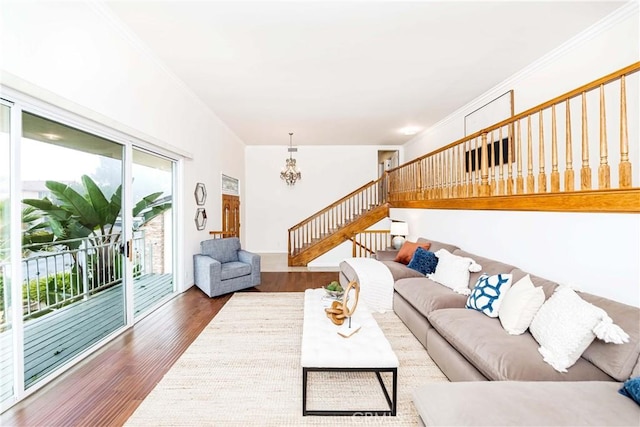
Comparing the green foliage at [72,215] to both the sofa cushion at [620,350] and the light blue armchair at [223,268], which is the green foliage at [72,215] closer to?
the light blue armchair at [223,268]

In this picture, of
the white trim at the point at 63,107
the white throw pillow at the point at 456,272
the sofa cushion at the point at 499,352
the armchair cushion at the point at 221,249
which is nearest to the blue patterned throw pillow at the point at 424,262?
the white throw pillow at the point at 456,272

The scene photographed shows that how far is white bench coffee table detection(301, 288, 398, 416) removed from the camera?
75.4 inches

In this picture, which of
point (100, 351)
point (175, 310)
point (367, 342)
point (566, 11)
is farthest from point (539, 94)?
point (100, 351)

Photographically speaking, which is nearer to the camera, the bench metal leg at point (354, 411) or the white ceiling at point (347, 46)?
the bench metal leg at point (354, 411)

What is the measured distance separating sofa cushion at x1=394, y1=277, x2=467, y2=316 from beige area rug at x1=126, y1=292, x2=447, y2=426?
Result: 0.39 m

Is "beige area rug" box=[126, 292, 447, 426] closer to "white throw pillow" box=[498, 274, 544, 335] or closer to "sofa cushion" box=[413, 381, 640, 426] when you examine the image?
"sofa cushion" box=[413, 381, 640, 426]

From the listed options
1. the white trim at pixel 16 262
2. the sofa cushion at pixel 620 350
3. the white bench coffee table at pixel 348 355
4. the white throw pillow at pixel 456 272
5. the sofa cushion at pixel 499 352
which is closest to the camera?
the sofa cushion at pixel 620 350

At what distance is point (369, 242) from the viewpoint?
7695 millimetres

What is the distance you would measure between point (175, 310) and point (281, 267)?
10.8 feet

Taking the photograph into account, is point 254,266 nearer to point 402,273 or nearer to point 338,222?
point 402,273

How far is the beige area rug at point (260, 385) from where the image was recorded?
1920mm

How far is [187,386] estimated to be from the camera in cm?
226

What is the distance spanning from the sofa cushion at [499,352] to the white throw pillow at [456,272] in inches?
30.8

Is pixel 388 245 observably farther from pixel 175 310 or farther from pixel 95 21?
pixel 95 21
